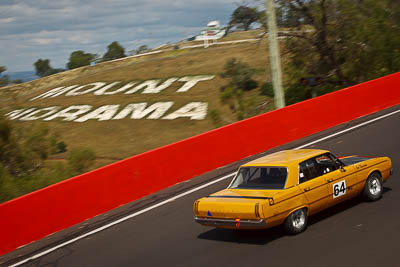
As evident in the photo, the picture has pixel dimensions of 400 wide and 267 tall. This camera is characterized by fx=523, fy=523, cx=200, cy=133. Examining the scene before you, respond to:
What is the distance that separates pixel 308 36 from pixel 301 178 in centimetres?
2370

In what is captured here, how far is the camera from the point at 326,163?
30.3ft

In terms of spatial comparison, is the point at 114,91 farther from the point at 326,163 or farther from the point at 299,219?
the point at 299,219

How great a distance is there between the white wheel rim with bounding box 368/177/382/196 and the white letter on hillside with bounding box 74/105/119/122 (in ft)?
126

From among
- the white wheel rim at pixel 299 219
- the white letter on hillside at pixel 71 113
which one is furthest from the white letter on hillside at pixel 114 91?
the white wheel rim at pixel 299 219

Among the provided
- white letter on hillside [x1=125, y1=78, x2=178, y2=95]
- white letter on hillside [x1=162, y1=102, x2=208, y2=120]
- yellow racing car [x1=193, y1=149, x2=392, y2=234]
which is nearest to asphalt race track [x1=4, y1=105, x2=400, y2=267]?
yellow racing car [x1=193, y1=149, x2=392, y2=234]

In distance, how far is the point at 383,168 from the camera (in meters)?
9.85

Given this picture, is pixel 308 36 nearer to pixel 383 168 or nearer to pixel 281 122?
pixel 281 122

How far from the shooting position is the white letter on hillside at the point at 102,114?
4706 centimetres

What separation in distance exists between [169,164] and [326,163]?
5722 millimetres

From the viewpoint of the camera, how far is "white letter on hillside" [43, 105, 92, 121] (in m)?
48.2

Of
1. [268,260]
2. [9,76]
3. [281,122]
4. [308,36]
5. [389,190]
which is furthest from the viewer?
[308,36]

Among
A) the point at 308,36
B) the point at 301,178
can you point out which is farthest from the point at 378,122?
the point at 308,36

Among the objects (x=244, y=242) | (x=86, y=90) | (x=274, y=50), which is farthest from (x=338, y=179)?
(x=86, y=90)

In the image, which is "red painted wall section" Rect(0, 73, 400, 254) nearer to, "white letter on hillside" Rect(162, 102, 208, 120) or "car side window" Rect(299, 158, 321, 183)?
"car side window" Rect(299, 158, 321, 183)
